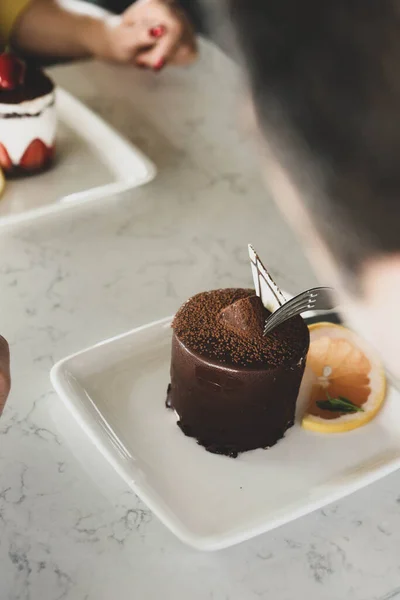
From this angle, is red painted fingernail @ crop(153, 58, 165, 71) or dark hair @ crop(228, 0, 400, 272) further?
red painted fingernail @ crop(153, 58, 165, 71)

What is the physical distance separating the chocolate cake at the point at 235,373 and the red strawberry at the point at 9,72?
64cm

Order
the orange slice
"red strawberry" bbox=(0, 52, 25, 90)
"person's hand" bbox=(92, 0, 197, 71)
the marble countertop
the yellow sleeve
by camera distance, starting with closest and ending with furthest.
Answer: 1. the marble countertop
2. the orange slice
3. "red strawberry" bbox=(0, 52, 25, 90)
4. "person's hand" bbox=(92, 0, 197, 71)
5. the yellow sleeve

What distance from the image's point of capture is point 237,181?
131 cm

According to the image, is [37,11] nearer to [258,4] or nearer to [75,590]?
→ [75,590]

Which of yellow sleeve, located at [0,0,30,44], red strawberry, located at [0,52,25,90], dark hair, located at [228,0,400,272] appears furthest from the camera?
yellow sleeve, located at [0,0,30,44]

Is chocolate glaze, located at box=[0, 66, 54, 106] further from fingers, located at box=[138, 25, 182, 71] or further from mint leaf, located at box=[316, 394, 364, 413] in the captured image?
mint leaf, located at box=[316, 394, 364, 413]

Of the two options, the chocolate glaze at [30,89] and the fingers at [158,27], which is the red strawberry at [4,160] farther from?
the fingers at [158,27]

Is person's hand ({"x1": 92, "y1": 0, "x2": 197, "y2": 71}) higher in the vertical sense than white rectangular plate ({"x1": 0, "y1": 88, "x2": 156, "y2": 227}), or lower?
higher

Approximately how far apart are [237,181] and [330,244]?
1.20m

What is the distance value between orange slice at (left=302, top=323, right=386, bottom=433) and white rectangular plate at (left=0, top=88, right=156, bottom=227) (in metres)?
0.51

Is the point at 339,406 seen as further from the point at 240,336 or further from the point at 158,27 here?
the point at 158,27

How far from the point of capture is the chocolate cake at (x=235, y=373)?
2.48 ft

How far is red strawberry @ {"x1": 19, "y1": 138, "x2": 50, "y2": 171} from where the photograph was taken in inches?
49.2

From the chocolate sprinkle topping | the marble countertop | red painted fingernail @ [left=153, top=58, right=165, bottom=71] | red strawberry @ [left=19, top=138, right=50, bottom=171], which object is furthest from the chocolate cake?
red painted fingernail @ [left=153, top=58, right=165, bottom=71]
